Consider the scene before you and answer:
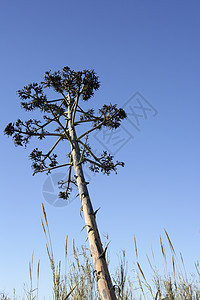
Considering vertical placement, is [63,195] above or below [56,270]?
above

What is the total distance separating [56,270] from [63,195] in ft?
10.3

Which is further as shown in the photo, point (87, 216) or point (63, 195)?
point (63, 195)

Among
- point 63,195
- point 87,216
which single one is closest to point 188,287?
point 87,216

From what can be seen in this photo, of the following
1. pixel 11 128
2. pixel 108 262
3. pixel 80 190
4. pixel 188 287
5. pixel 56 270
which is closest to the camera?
pixel 56 270

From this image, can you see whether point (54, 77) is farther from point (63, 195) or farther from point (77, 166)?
point (63, 195)

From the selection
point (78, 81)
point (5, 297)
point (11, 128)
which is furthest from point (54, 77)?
point (5, 297)

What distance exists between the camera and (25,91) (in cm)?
604

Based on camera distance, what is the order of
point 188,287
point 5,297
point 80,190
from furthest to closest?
point 5,297 < point 80,190 < point 188,287

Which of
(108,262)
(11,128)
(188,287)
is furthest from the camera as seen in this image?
(11,128)

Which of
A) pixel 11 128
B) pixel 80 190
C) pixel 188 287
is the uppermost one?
pixel 11 128

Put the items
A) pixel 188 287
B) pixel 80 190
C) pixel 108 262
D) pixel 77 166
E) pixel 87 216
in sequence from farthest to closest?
pixel 77 166 < pixel 80 190 < pixel 87 216 < pixel 108 262 < pixel 188 287

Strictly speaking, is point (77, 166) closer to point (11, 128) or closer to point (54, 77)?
point (11, 128)

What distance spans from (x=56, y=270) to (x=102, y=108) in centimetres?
365

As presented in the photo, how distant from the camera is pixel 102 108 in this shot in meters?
6.06
